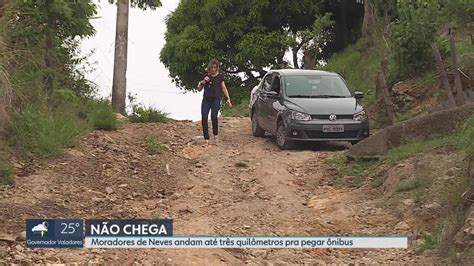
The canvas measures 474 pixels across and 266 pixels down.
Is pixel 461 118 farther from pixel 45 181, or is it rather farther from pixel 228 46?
pixel 228 46

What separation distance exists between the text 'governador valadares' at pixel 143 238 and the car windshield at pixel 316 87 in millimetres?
6441

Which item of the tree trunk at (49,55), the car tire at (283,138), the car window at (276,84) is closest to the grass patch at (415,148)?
the car tire at (283,138)

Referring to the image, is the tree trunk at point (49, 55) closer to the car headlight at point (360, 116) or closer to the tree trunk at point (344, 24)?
the car headlight at point (360, 116)

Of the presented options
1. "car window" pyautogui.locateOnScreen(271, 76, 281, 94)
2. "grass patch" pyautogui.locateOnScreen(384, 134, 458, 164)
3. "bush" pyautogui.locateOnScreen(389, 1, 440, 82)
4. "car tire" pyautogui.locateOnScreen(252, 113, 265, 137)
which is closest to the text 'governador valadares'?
"grass patch" pyautogui.locateOnScreen(384, 134, 458, 164)

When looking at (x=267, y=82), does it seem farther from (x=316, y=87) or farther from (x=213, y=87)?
(x=213, y=87)

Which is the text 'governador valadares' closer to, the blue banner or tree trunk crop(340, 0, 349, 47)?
the blue banner

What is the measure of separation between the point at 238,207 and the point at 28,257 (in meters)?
2.99

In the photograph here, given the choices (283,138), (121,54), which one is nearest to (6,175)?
(283,138)

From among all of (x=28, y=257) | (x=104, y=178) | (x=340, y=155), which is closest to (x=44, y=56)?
(x=104, y=178)

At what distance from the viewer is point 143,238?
6930 millimetres

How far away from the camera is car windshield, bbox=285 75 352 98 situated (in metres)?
13.6

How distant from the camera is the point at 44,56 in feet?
40.2
